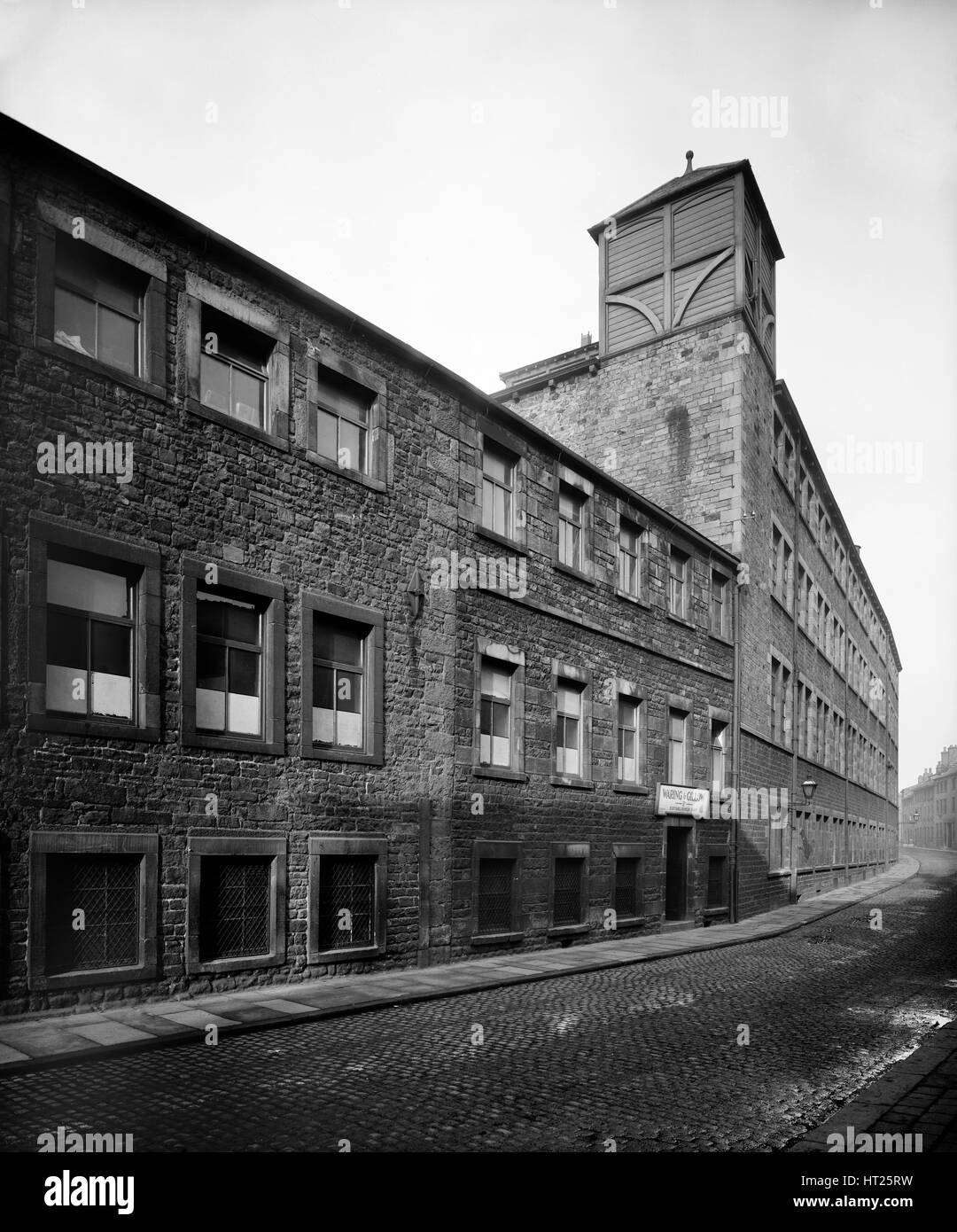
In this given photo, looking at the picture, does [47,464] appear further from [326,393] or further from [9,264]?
[326,393]

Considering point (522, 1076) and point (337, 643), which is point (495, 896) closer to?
point (337, 643)

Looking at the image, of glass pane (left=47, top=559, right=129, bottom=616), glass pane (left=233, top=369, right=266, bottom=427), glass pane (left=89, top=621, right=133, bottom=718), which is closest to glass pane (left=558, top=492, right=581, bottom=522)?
glass pane (left=233, top=369, right=266, bottom=427)

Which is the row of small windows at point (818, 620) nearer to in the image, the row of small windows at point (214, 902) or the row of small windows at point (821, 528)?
the row of small windows at point (821, 528)

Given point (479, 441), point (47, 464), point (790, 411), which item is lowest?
point (47, 464)

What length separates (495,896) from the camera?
16.6 m

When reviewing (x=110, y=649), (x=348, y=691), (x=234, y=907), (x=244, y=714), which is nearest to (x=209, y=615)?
(x=244, y=714)

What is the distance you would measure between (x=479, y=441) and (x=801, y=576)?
21.5 meters

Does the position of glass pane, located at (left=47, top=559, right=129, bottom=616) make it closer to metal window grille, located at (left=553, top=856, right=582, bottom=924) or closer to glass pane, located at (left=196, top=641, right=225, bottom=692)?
glass pane, located at (left=196, top=641, right=225, bottom=692)

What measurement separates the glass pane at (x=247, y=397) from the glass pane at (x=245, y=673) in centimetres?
296

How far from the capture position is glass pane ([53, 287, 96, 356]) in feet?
35.7

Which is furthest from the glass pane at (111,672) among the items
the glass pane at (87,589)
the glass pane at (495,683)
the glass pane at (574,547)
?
the glass pane at (574,547)

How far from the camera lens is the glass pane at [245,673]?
1248 cm

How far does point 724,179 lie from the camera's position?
27.7 m

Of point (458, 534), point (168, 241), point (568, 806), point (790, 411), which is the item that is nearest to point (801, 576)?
point (790, 411)
